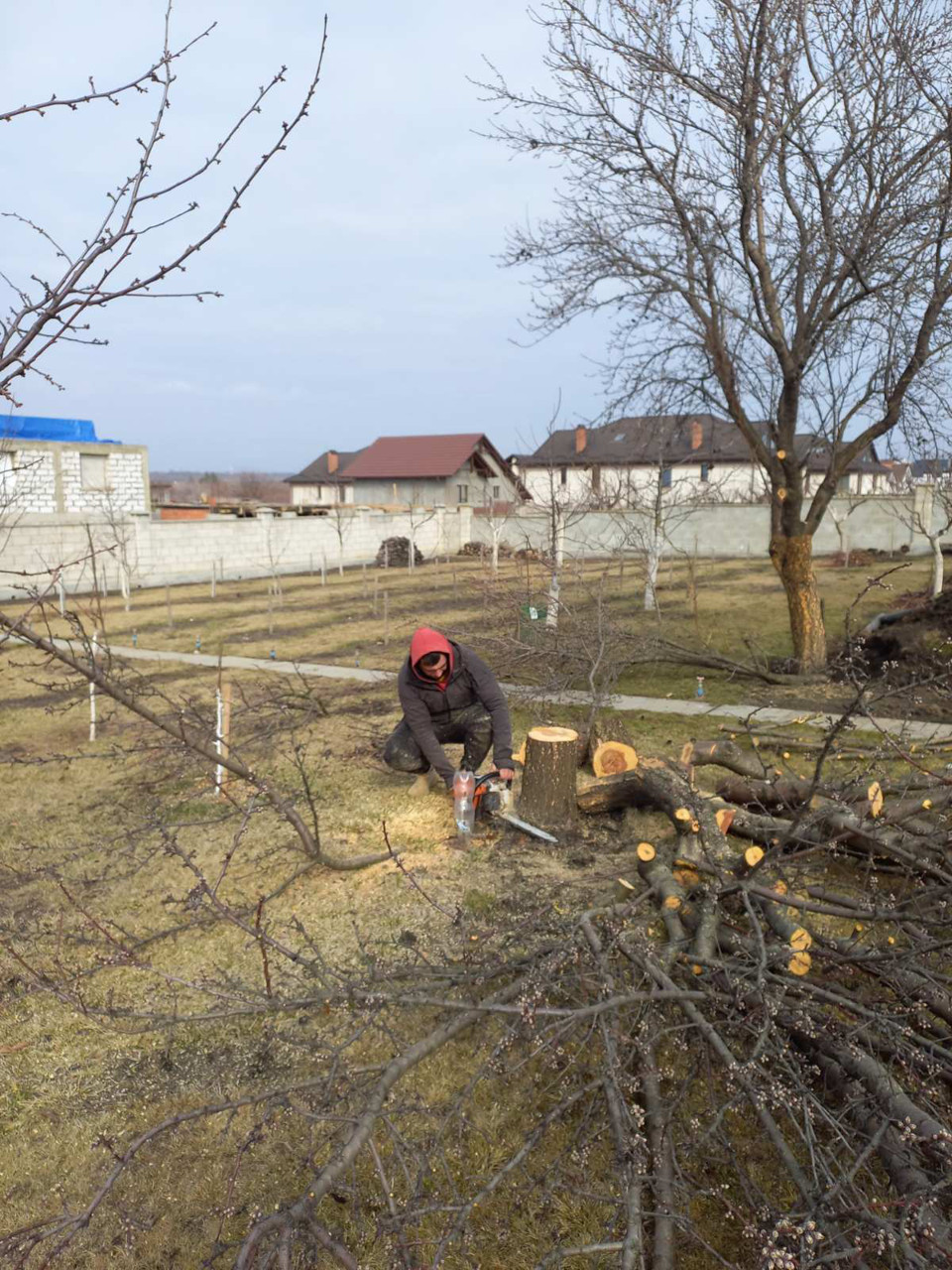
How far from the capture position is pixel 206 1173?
301cm

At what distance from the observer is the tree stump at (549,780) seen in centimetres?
539

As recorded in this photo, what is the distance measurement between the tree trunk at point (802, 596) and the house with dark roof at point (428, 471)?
28.8 m

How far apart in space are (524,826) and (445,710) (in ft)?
3.15

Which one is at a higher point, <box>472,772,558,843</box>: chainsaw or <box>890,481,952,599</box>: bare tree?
<box>890,481,952,599</box>: bare tree

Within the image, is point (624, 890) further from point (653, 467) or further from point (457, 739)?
point (653, 467)

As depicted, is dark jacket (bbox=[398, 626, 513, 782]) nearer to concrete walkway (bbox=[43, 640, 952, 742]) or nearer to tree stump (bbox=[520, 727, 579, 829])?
tree stump (bbox=[520, 727, 579, 829])

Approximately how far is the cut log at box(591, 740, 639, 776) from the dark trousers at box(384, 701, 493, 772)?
76 cm

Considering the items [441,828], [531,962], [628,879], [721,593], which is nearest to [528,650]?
[441,828]

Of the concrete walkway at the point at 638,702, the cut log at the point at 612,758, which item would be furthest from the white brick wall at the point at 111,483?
the cut log at the point at 612,758

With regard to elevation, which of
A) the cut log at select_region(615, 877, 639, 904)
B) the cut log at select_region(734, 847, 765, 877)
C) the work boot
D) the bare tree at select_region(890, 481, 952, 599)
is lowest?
the work boot

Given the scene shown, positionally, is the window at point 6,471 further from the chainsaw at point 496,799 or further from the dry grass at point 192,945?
the chainsaw at point 496,799

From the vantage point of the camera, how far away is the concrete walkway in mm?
7375

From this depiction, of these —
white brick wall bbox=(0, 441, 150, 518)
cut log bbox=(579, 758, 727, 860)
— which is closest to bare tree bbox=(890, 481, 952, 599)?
cut log bbox=(579, 758, 727, 860)

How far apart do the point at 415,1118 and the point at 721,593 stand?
56.4 ft
